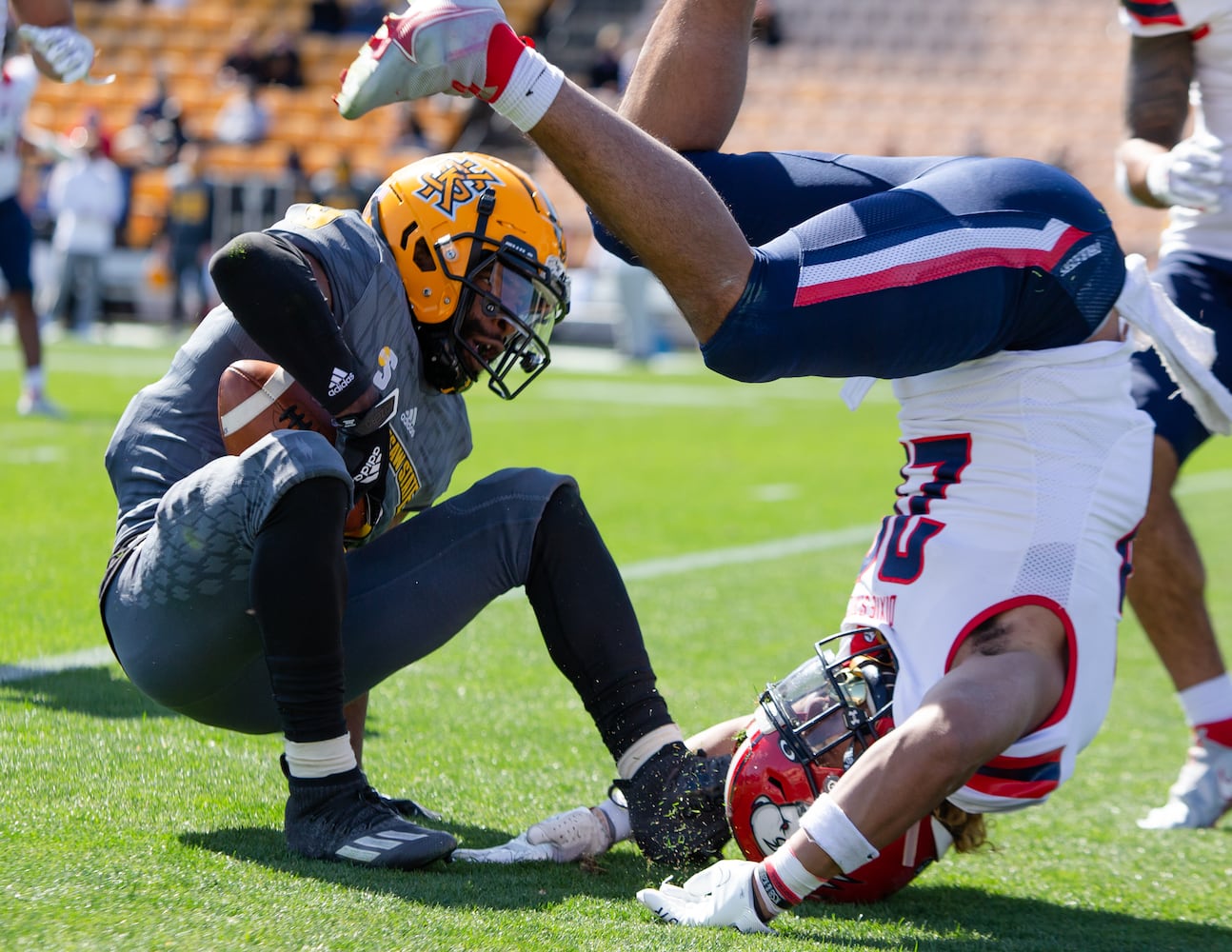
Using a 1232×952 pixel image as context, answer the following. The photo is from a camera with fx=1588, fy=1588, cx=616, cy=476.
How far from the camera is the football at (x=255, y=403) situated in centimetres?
247

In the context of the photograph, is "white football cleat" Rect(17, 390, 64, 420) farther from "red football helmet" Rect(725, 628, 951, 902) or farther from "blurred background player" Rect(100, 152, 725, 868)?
"red football helmet" Rect(725, 628, 951, 902)

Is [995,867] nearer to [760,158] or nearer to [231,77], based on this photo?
[760,158]

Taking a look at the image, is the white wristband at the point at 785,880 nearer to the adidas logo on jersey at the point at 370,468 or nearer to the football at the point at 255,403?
the adidas logo on jersey at the point at 370,468

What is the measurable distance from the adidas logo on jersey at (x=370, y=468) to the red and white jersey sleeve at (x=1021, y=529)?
0.81 metres

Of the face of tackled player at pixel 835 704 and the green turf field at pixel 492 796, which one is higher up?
the face of tackled player at pixel 835 704

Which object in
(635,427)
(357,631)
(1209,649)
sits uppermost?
(357,631)

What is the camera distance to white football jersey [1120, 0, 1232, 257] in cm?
361

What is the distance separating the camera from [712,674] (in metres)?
4.12

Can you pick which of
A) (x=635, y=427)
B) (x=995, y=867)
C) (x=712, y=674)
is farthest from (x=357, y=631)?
(x=635, y=427)

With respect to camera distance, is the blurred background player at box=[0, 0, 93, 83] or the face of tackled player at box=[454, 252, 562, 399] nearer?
the face of tackled player at box=[454, 252, 562, 399]

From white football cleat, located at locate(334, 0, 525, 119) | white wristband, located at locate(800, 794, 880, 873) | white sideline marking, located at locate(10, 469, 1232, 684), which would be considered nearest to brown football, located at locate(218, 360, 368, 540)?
white football cleat, located at locate(334, 0, 525, 119)

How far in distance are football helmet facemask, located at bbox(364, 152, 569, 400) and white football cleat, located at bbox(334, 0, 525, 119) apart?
0.44 meters

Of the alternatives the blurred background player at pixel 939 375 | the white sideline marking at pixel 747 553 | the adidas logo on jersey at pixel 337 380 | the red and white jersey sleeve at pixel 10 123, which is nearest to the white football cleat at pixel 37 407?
the red and white jersey sleeve at pixel 10 123

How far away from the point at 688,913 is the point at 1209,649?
1776 millimetres
